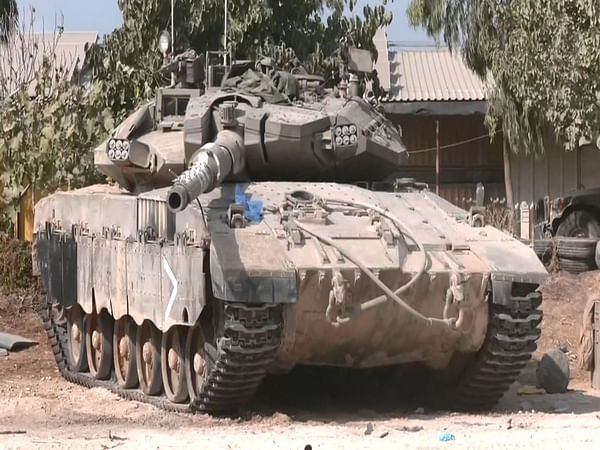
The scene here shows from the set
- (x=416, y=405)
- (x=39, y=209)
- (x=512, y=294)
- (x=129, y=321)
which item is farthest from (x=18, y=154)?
(x=512, y=294)

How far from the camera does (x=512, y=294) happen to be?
11352 millimetres

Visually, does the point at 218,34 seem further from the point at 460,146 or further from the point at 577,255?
the point at 460,146

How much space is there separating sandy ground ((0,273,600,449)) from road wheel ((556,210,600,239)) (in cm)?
689

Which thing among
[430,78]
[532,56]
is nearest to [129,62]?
[532,56]

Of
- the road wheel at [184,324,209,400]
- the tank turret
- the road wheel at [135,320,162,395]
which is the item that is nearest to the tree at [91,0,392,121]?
the tank turret

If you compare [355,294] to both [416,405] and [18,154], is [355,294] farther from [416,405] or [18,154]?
[18,154]

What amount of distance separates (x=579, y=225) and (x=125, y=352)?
9950 mm

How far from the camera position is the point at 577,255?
19891mm

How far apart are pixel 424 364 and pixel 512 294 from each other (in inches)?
48.8

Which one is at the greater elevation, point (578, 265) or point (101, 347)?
point (101, 347)

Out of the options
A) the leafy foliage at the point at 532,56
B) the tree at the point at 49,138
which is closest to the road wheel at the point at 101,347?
the tree at the point at 49,138

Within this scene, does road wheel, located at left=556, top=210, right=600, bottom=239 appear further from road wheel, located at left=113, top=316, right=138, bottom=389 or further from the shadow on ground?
road wheel, located at left=113, top=316, right=138, bottom=389

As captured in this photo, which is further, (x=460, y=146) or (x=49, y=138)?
(x=460, y=146)

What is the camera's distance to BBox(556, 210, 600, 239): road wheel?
21.4 m
